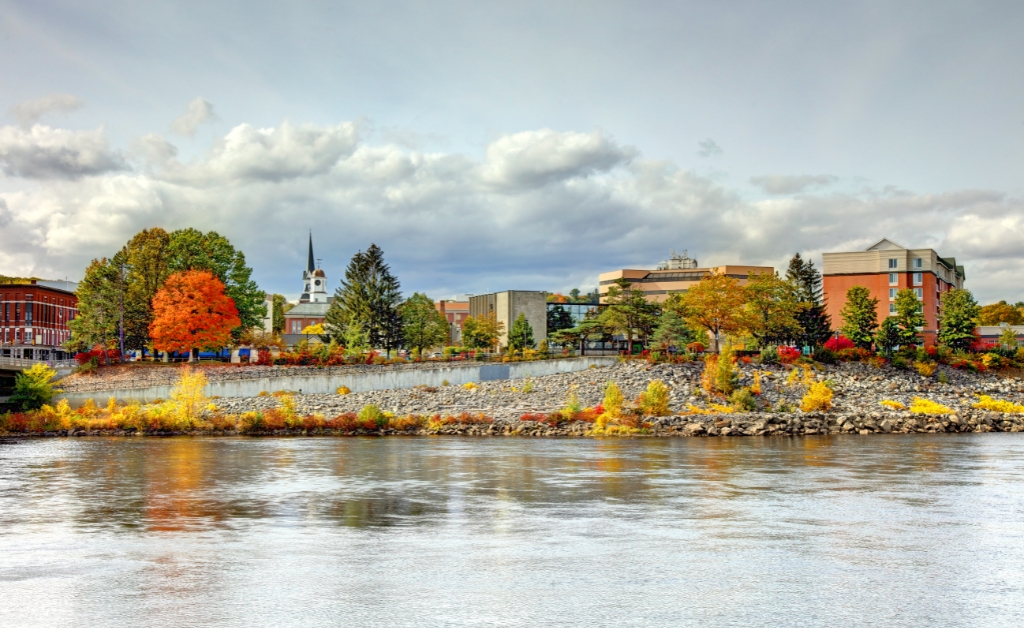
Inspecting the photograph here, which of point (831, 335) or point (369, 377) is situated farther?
point (831, 335)

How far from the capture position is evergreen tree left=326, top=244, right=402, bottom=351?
8325cm

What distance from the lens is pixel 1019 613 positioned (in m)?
11.3

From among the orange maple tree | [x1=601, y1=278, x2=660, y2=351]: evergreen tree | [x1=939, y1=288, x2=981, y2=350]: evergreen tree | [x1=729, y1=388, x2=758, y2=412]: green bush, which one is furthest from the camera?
[x1=939, y1=288, x2=981, y2=350]: evergreen tree

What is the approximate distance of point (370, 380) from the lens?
61562 mm

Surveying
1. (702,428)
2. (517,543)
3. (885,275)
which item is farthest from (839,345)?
(517,543)

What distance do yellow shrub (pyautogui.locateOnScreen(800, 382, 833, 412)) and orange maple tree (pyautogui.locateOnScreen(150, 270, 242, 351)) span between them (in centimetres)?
4887

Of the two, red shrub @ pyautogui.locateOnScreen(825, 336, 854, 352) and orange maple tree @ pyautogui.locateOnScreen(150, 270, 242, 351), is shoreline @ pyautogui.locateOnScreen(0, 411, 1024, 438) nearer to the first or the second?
red shrub @ pyautogui.locateOnScreen(825, 336, 854, 352)

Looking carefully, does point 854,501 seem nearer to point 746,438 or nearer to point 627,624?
point 627,624

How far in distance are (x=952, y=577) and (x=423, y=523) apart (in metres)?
10.6

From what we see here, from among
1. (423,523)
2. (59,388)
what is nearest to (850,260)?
(59,388)

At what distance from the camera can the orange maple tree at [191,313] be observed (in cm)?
6988

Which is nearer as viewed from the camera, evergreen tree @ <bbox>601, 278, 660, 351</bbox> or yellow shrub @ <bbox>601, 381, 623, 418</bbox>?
yellow shrub @ <bbox>601, 381, 623, 418</bbox>

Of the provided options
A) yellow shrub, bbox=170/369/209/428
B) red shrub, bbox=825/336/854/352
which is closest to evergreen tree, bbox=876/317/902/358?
red shrub, bbox=825/336/854/352

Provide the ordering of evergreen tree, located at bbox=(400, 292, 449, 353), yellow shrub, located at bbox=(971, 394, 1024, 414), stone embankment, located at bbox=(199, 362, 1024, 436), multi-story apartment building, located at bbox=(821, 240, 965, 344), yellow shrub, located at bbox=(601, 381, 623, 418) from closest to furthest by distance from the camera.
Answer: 1. stone embankment, located at bbox=(199, 362, 1024, 436)
2. yellow shrub, located at bbox=(601, 381, 623, 418)
3. yellow shrub, located at bbox=(971, 394, 1024, 414)
4. evergreen tree, located at bbox=(400, 292, 449, 353)
5. multi-story apartment building, located at bbox=(821, 240, 965, 344)
